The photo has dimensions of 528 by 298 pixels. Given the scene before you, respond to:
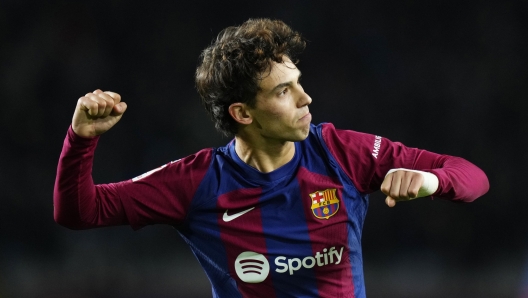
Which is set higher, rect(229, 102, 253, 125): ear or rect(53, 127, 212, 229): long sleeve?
rect(229, 102, 253, 125): ear

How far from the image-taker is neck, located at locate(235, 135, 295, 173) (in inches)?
114

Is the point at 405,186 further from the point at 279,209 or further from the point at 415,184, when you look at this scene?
the point at 279,209

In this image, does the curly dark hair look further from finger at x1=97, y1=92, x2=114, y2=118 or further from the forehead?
finger at x1=97, y1=92, x2=114, y2=118

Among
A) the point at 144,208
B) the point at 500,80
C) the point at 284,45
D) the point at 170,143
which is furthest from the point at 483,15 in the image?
the point at 144,208

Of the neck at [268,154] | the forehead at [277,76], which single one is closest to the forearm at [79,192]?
the neck at [268,154]

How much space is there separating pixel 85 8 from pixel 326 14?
1.72 meters

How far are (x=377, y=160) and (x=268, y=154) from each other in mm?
422

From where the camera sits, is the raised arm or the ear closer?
the raised arm

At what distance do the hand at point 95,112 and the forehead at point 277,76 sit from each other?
1.89 feet

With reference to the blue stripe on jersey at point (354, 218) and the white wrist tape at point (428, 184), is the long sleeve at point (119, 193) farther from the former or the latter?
the white wrist tape at point (428, 184)

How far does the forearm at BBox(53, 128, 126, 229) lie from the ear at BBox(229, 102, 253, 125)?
1.87 ft

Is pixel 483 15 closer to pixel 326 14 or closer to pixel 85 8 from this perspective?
pixel 326 14

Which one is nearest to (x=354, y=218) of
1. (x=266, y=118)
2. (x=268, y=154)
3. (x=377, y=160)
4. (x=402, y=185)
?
(x=377, y=160)

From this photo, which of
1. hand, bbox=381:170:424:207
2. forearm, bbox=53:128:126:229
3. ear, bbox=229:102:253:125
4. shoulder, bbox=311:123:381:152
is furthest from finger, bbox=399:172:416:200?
forearm, bbox=53:128:126:229
